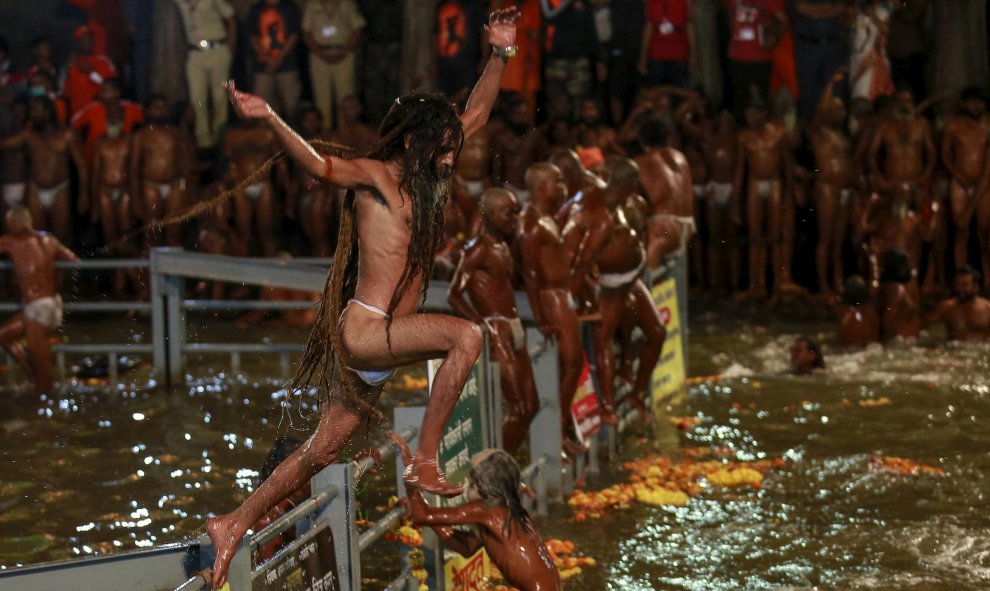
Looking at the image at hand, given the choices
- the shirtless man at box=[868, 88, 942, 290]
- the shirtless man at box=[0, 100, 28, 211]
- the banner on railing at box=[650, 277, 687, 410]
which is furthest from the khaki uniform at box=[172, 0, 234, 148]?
the banner on railing at box=[650, 277, 687, 410]

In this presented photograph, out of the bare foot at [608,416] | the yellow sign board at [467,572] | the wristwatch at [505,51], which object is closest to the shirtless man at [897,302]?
the bare foot at [608,416]

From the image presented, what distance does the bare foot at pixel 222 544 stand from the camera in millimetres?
4695

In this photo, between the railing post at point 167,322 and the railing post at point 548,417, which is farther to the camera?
the railing post at point 167,322

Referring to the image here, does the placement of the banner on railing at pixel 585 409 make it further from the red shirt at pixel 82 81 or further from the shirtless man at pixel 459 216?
the red shirt at pixel 82 81

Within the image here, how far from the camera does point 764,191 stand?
53.6 feet

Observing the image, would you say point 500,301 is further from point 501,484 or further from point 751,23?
point 751,23

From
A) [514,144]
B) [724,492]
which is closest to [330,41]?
[514,144]

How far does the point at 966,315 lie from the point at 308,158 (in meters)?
9.81

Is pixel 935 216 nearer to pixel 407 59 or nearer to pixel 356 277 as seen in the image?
pixel 407 59

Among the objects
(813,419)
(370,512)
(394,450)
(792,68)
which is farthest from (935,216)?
(394,450)

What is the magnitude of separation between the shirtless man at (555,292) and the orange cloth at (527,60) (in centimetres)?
859

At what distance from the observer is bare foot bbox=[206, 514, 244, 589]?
4.70 metres

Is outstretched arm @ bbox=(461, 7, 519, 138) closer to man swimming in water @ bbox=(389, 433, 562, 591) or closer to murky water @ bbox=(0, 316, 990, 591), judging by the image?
man swimming in water @ bbox=(389, 433, 562, 591)

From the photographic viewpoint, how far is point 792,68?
1752 centimetres
